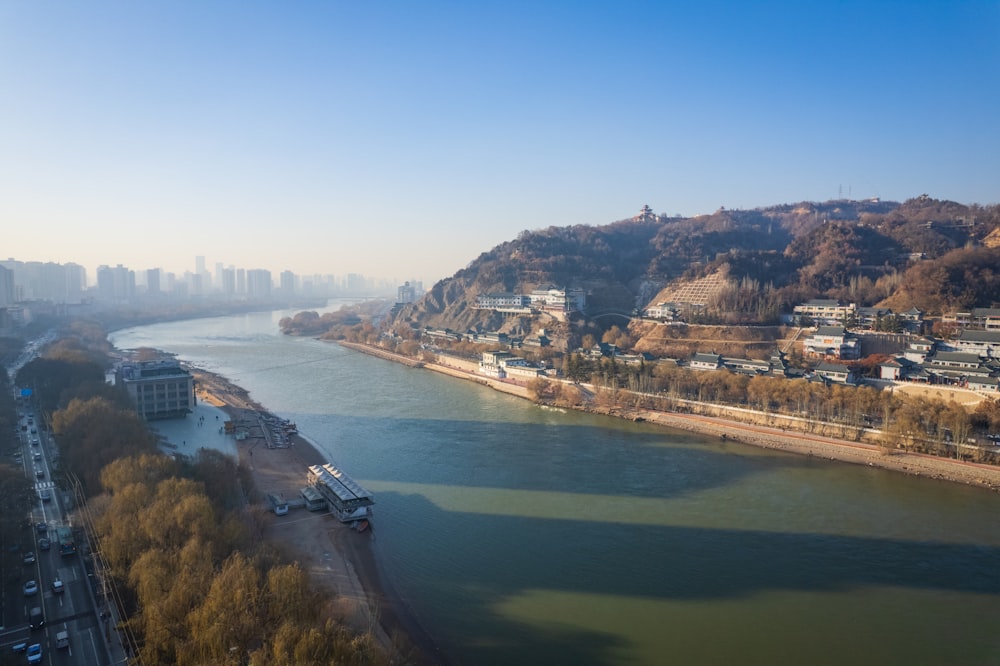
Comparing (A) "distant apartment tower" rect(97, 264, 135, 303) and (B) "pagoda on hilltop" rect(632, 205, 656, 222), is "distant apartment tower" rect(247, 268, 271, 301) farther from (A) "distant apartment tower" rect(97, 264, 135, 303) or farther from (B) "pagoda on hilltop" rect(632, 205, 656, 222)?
(B) "pagoda on hilltop" rect(632, 205, 656, 222)

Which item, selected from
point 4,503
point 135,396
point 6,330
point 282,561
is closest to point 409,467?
point 282,561

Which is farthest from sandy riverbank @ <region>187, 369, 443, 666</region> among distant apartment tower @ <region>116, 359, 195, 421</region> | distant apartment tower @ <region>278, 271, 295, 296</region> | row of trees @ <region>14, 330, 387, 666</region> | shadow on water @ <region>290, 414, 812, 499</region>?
distant apartment tower @ <region>278, 271, 295, 296</region>

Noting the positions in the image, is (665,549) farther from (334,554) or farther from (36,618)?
(36,618)

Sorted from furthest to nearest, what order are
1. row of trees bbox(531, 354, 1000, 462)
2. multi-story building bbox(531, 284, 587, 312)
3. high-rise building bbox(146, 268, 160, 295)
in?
high-rise building bbox(146, 268, 160, 295) → multi-story building bbox(531, 284, 587, 312) → row of trees bbox(531, 354, 1000, 462)

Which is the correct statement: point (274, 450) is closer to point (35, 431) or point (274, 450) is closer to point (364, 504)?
point (364, 504)

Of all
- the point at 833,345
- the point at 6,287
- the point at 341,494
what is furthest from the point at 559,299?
the point at 6,287
